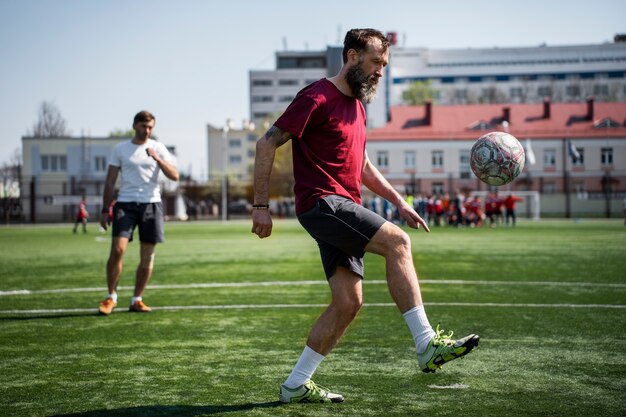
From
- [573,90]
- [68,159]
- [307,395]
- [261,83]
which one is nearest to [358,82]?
[307,395]

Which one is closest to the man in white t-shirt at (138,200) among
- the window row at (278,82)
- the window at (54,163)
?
the window at (54,163)

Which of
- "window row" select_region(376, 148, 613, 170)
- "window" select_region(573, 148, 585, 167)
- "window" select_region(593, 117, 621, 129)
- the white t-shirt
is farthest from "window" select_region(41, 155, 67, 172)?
the white t-shirt

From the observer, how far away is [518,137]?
256 ft

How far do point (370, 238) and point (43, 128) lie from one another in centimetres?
9691

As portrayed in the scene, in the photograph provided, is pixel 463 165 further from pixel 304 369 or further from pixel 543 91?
pixel 304 369

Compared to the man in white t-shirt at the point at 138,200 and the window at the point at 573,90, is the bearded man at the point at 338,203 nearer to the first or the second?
the man in white t-shirt at the point at 138,200

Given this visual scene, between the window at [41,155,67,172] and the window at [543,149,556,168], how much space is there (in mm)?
46674

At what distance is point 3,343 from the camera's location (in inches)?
299

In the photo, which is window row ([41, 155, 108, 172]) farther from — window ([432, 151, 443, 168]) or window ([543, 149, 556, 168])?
window ([543, 149, 556, 168])

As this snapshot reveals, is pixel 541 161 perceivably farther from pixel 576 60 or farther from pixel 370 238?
pixel 370 238

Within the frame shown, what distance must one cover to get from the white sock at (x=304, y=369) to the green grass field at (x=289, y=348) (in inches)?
6.9

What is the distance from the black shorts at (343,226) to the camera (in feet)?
16.8

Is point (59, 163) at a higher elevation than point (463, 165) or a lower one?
higher

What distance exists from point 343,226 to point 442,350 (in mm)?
942
